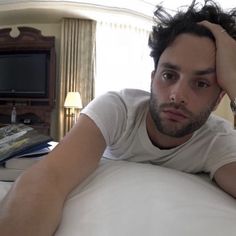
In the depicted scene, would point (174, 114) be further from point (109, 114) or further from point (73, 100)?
point (73, 100)

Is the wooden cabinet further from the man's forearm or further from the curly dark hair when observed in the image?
the man's forearm

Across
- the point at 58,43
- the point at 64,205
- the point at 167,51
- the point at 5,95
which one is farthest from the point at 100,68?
the point at 64,205

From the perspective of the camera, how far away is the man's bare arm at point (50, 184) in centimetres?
40

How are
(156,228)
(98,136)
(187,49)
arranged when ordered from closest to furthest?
(156,228) < (98,136) < (187,49)

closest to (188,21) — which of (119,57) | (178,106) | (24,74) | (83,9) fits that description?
(178,106)

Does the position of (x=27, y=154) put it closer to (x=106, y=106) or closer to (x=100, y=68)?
(x=106, y=106)

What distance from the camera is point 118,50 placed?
423 cm

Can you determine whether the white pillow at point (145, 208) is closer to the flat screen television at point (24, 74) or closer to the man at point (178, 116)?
the man at point (178, 116)

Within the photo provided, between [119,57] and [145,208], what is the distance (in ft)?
12.8

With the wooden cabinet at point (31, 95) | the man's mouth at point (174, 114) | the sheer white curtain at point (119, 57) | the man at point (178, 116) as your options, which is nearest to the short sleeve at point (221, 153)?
the man at point (178, 116)

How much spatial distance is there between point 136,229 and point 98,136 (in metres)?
0.29

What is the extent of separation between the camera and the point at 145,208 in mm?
437

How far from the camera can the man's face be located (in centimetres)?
73

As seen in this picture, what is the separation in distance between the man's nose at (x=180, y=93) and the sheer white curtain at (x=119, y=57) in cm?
348
